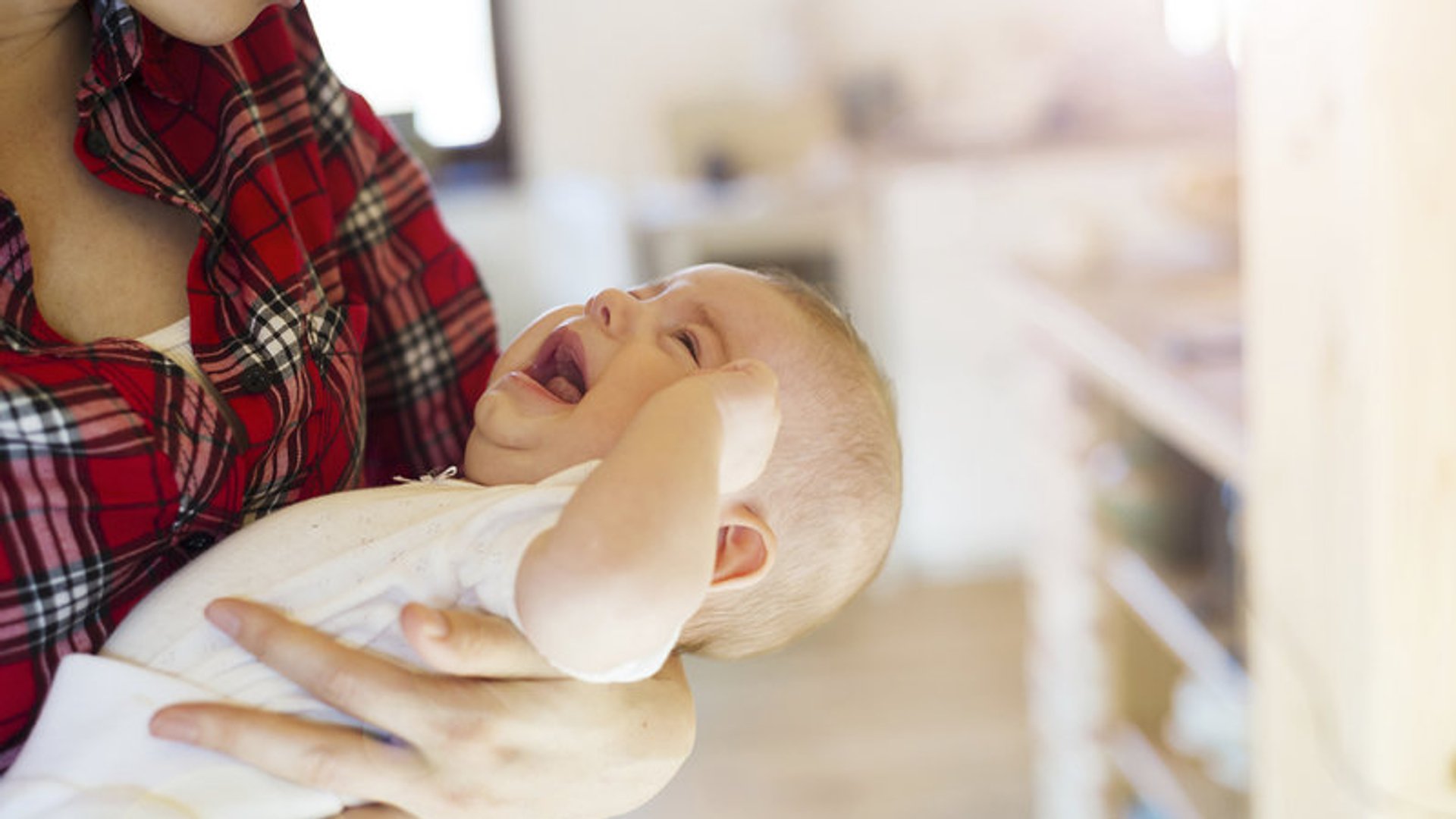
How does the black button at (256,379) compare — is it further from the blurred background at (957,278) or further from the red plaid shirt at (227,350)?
the blurred background at (957,278)

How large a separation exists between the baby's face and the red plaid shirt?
104 mm

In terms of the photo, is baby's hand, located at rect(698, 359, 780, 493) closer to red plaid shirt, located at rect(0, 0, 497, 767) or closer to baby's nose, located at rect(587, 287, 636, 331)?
baby's nose, located at rect(587, 287, 636, 331)

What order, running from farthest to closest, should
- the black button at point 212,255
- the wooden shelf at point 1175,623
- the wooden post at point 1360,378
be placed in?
the wooden shelf at point 1175,623, the wooden post at point 1360,378, the black button at point 212,255

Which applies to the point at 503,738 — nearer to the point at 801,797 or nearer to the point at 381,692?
the point at 381,692

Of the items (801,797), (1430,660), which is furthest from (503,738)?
(801,797)

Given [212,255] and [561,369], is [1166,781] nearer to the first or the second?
[561,369]

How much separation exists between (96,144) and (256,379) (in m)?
0.17

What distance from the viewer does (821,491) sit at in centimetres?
99

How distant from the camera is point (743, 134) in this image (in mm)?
4379

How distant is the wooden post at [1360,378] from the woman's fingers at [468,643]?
2.35 ft

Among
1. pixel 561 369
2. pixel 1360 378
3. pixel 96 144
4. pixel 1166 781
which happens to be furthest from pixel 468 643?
pixel 1166 781

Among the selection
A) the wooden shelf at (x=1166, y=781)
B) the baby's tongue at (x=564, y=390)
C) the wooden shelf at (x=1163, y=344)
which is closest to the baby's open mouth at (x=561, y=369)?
the baby's tongue at (x=564, y=390)

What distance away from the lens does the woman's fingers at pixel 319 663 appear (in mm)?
811

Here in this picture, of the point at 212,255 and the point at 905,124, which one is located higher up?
the point at 212,255
